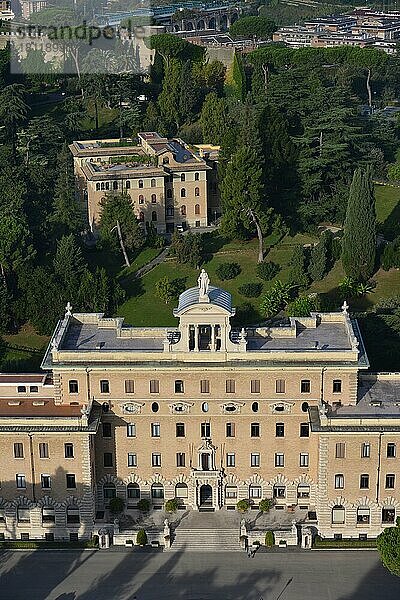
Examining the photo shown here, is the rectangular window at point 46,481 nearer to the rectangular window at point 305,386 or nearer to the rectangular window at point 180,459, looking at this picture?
the rectangular window at point 180,459

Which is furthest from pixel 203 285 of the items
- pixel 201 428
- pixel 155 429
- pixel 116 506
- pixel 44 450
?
pixel 116 506

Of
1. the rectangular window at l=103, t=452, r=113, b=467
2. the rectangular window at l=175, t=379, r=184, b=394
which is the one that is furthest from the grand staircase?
the rectangular window at l=175, t=379, r=184, b=394

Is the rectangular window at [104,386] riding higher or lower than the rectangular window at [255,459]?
higher

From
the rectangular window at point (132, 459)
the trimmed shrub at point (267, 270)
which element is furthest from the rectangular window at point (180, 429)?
the trimmed shrub at point (267, 270)

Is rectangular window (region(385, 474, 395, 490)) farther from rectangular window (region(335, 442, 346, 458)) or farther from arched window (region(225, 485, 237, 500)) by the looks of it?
arched window (region(225, 485, 237, 500))

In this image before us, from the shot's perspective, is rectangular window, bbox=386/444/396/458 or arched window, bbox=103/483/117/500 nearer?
rectangular window, bbox=386/444/396/458

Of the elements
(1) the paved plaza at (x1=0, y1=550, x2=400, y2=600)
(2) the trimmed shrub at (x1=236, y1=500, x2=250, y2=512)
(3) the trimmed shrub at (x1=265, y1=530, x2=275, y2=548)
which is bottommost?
(1) the paved plaza at (x1=0, y1=550, x2=400, y2=600)
